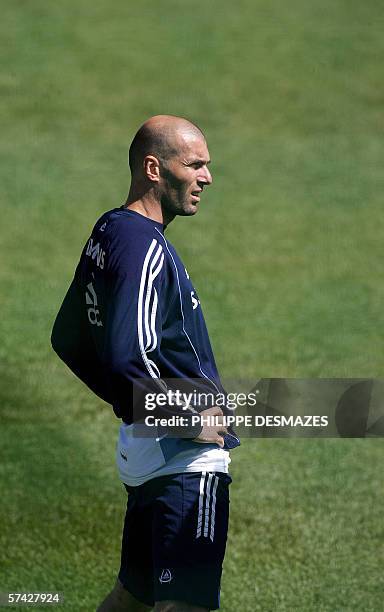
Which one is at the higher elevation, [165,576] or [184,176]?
[184,176]

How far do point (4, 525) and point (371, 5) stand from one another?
55.4 feet

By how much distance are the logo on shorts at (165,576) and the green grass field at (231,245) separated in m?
2.62

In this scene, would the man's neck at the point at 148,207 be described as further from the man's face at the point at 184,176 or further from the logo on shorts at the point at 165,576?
the logo on shorts at the point at 165,576

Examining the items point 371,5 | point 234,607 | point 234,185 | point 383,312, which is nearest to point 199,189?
point 234,607

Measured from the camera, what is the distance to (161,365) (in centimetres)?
692

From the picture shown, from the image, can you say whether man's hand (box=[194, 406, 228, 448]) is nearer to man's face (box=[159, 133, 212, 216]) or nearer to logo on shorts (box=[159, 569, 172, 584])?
logo on shorts (box=[159, 569, 172, 584])

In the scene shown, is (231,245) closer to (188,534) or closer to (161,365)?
(161,365)

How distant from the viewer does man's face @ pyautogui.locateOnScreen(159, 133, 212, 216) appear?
715cm

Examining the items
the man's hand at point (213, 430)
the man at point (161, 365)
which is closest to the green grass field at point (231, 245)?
the man at point (161, 365)

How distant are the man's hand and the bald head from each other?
141 cm

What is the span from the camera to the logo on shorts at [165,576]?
22.4 feet

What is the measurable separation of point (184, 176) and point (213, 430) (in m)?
1.41

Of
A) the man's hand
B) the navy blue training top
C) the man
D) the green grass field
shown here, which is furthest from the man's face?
the green grass field

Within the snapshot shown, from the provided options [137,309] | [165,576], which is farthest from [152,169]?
[165,576]
